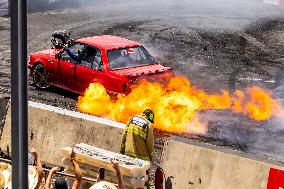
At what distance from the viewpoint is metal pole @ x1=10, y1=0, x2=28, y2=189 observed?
6.35 m

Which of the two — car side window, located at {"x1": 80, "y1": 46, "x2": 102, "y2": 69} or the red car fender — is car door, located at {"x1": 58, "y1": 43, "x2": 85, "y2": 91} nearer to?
car side window, located at {"x1": 80, "y1": 46, "x2": 102, "y2": 69}

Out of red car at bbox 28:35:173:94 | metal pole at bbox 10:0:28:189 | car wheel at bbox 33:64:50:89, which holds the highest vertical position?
metal pole at bbox 10:0:28:189

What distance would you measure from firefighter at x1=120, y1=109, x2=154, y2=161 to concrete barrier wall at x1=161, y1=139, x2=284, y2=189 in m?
0.47

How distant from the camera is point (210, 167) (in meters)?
10.2

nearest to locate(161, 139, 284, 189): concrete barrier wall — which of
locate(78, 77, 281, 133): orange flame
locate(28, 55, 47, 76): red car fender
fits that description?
locate(78, 77, 281, 133): orange flame

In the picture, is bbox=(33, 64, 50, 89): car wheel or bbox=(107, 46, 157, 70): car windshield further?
bbox=(33, 64, 50, 89): car wheel

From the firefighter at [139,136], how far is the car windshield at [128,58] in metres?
5.03

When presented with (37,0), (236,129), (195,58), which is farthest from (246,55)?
(37,0)

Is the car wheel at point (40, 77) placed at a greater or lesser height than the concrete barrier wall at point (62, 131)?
lesser

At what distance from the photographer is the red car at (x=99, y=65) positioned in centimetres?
1548

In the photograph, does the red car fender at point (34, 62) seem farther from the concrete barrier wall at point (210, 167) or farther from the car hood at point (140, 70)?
the concrete barrier wall at point (210, 167)

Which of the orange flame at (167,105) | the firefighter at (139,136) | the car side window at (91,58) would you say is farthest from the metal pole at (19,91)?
the car side window at (91,58)

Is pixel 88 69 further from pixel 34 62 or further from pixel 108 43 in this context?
pixel 34 62

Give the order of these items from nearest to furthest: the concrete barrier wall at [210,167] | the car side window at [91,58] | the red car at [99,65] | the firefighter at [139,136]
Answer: the concrete barrier wall at [210,167], the firefighter at [139,136], the red car at [99,65], the car side window at [91,58]
